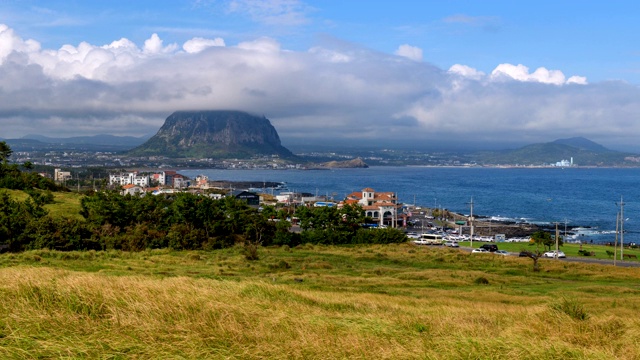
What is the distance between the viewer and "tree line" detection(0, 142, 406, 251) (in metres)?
33.8

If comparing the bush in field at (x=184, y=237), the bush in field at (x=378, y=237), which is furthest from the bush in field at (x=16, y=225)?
the bush in field at (x=378, y=237)

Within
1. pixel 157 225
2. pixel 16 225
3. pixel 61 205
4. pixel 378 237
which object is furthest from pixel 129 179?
pixel 16 225

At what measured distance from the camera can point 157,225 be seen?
134 feet

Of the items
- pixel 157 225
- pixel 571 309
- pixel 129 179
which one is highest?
pixel 571 309

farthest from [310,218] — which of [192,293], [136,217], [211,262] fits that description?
[192,293]

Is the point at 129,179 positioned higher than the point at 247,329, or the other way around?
the point at 247,329

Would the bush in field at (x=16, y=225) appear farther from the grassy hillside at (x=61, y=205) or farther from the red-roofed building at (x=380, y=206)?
the red-roofed building at (x=380, y=206)

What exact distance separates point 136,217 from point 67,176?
103 metres

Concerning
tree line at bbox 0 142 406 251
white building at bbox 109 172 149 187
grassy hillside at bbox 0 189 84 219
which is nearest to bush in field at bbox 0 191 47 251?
tree line at bbox 0 142 406 251

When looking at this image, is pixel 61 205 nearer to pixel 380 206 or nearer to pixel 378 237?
pixel 378 237

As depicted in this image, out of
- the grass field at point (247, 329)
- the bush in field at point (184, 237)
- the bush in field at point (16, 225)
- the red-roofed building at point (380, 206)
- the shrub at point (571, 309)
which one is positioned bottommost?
the red-roofed building at point (380, 206)

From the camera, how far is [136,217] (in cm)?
4103

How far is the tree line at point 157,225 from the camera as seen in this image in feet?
111

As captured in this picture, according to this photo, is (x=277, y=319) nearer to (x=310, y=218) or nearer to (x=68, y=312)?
(x=68, y=312)
